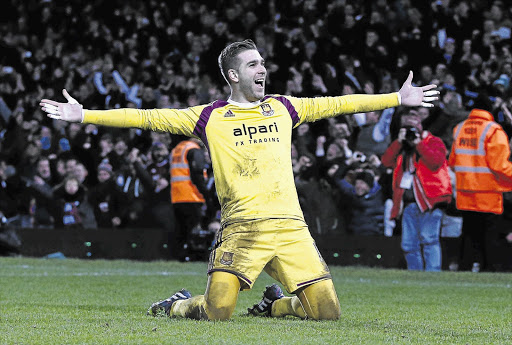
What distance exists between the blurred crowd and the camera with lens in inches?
44.4

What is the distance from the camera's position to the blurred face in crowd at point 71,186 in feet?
57.0

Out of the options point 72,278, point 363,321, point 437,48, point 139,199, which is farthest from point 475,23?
point 363,321

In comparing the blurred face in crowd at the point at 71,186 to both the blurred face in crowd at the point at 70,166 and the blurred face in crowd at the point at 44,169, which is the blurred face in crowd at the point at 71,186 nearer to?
the blurred face in crowd at the point at 70,166

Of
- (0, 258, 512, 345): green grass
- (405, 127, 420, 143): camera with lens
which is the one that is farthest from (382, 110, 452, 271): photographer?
(0, 258, 512, 345): green grass

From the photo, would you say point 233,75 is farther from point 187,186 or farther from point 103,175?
point 103,175

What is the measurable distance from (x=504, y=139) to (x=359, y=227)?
2662 mm

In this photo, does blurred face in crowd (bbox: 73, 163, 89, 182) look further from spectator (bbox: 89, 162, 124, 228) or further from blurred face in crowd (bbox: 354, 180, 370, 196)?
blurred face in crowd (bbox: 354, 180, 370, 196)

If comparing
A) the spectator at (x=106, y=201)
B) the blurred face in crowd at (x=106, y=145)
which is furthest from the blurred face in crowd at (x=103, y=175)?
the blurred face in crowd at (x=106, y=145)

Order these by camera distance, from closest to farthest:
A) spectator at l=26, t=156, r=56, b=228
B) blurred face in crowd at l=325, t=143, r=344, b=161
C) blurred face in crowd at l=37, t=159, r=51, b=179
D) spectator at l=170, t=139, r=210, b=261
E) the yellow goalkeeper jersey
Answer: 1. the yellow goalkeeper jersey
2. spectator at l=170, t=139, r=210, b=261
3. blurred face in crowd at l=325, t=143, r=344, b=161
4. spectator at l=26, t=156, r=56, b=228
5. blurred face in crowd at l=37, t=159, r=51, b=179

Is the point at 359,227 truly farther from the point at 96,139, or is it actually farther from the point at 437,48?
the point at 96,139

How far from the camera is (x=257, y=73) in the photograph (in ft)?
24.4

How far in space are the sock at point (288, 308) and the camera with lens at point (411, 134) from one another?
666 centimetres

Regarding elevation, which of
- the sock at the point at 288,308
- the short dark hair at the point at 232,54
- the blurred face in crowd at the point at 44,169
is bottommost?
the sock at the point at 288,308

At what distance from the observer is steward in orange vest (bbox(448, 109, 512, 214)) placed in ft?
44.3
